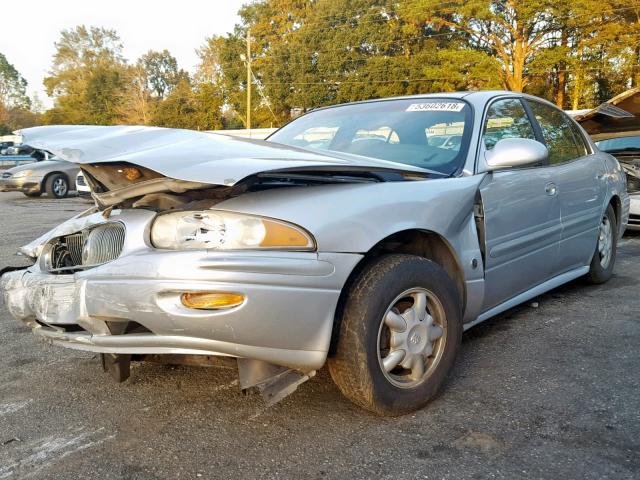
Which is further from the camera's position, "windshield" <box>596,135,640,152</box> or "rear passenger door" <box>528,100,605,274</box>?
"windshield" <box>596,135,640,152</box>

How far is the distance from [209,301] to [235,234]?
0.26m

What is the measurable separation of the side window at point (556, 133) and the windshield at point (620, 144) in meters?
4.27

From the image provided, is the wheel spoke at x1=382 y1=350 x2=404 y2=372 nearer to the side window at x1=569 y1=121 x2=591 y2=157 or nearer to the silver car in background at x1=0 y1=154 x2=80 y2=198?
the side window at x1=569 y1=121 x2=591 y2=157

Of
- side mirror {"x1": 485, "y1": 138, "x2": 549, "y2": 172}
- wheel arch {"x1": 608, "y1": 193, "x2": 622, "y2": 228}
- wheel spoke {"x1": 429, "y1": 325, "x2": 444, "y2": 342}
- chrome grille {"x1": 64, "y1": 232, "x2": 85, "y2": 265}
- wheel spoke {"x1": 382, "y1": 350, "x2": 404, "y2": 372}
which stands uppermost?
side mirror {"x1": 485, "y1": 138, "x2": 549, "y2": 172}

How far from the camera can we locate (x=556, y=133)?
4.11m

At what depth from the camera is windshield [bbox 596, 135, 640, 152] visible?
26.3ft

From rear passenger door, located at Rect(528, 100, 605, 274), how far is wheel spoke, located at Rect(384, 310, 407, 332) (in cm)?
180

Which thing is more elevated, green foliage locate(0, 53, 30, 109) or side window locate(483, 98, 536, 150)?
green foliage locate(0, 53, 30, 109)

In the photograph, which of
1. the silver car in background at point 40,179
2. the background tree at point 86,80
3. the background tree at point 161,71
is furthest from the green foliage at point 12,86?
the silver car in background at point 40,179

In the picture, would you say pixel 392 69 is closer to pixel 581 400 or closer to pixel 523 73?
pixel 523 73

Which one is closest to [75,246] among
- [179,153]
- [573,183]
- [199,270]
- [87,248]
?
[87,248]

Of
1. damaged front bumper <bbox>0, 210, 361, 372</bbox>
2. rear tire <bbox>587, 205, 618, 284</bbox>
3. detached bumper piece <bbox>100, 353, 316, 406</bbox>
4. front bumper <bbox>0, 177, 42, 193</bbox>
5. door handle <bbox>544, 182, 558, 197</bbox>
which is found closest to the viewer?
damaged front bumper <bbox>0, 210, 361, 372</bbox>

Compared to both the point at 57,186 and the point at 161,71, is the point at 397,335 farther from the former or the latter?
the point at 161,71

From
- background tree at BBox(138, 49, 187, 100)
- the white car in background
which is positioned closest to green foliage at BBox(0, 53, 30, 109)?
background tree at BBox(138, 49, 187, 100)
